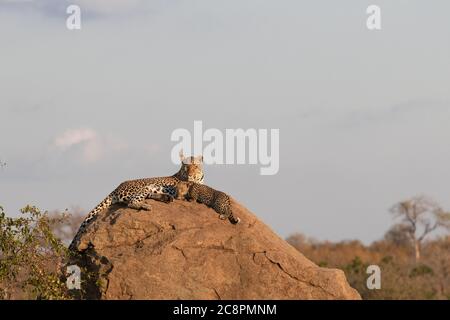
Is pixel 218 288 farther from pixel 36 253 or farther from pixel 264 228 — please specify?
→ pixel 36 253

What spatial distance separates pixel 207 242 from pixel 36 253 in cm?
224

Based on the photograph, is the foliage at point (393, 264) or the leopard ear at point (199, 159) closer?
the leopard ear at point (199, 159)

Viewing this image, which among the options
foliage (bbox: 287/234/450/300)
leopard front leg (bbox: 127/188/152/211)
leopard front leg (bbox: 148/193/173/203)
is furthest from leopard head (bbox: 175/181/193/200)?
foliage (bbox: 287/234/450/300)

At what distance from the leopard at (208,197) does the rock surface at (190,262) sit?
95mm

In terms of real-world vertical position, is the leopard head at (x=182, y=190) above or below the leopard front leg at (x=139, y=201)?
above

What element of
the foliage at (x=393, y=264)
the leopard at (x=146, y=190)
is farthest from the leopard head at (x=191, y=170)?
the foliage at (x=393, y=264)

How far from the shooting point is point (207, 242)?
38.6 ft

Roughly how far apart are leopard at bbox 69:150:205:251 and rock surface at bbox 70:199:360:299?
0.88ft

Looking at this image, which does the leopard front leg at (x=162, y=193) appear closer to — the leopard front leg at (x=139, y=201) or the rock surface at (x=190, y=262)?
the leopard front leg at (x=139, y=201)

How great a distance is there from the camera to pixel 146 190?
41.9 feet

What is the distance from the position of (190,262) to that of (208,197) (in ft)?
4.20

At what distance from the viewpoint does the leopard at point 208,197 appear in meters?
12.2

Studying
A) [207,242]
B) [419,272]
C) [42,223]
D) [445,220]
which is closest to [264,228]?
[207,242]

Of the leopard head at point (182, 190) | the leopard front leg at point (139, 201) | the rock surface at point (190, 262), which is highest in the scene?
the leopard head at point (182, 190)
